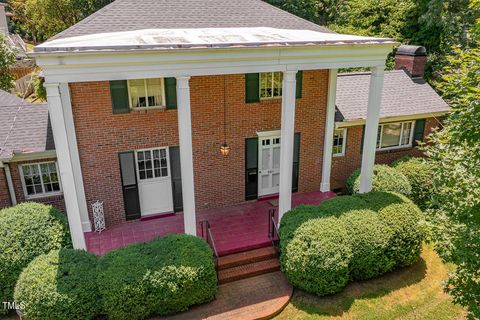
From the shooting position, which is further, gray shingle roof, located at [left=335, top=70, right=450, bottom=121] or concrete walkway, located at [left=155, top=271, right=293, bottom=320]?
gray shingle roof, located at [left=335, top=70, right=450, bottom=121]

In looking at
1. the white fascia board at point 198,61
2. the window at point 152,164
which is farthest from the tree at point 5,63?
the white fascia board at point 198,61

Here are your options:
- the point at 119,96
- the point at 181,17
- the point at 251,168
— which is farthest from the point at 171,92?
the point at 251,168

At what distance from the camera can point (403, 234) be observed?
8.95 meters

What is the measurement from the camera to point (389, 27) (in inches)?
835

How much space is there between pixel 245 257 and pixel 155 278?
254 centimetres

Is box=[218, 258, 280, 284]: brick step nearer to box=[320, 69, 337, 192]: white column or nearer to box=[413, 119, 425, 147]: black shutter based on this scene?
box=[320, 69, 337, 192]: white column

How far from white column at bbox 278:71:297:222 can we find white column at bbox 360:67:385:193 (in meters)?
2.61

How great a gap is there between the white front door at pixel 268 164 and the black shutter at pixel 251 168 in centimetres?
13

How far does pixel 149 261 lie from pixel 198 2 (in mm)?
7544

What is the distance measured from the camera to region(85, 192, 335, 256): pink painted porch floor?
963 cm

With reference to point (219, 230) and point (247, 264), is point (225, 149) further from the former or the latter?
point (247, 264)

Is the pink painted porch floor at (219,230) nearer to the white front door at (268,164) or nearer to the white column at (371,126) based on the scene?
the white front door at (268,164)

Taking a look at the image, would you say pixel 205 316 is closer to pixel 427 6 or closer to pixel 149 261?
pixel 149 261

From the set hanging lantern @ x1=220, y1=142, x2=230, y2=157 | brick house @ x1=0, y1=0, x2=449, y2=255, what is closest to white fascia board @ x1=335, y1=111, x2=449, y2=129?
brick house @ x1=0, y1=0, x2=449, y2=255
